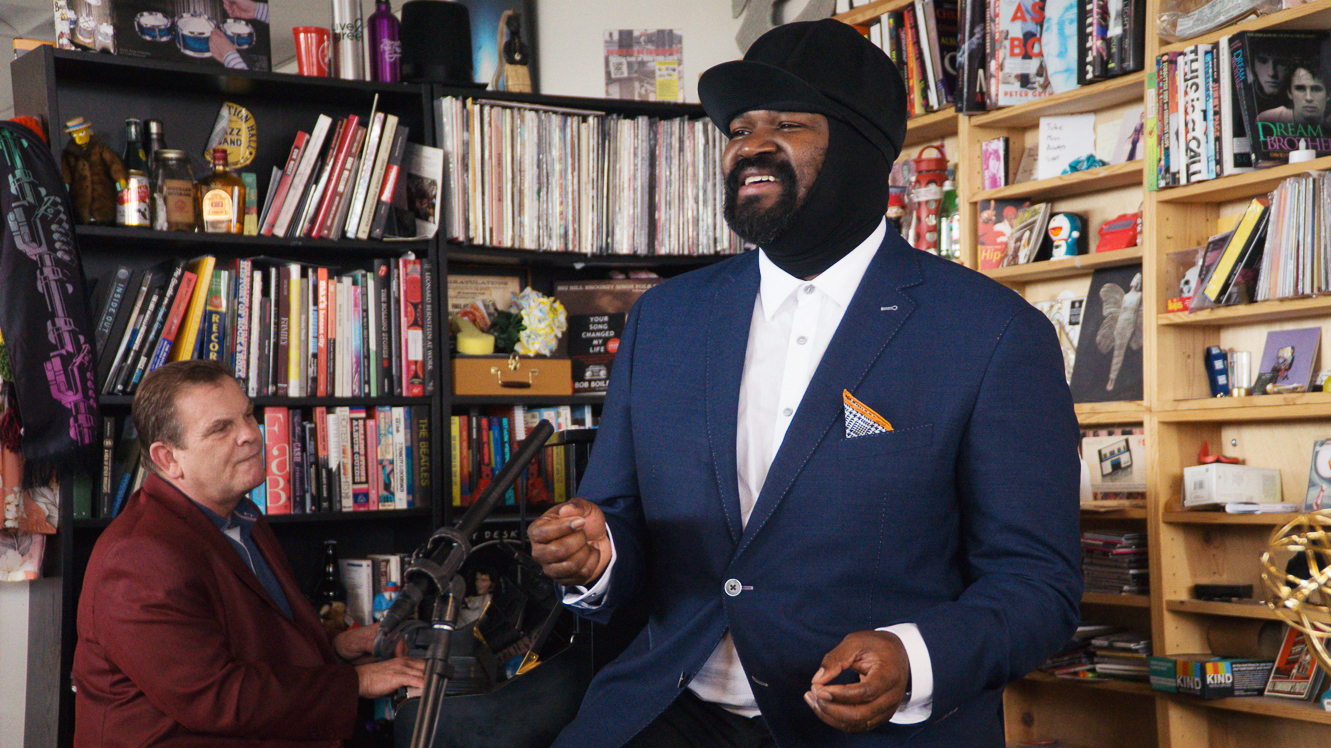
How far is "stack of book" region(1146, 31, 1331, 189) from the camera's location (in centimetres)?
264

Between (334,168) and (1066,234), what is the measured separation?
1999 mm

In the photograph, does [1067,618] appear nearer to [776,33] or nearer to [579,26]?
[776,33]

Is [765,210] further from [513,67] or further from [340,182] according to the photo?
[513,67]

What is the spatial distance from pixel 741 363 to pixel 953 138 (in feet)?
7.86

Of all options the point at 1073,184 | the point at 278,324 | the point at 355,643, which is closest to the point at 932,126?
the point at 1073,184

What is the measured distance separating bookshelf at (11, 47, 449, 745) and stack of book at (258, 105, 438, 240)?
5 centimetres

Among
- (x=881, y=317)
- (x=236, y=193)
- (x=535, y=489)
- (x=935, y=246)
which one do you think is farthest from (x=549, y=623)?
(x=935, y=246)

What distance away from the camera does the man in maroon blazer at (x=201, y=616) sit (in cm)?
204

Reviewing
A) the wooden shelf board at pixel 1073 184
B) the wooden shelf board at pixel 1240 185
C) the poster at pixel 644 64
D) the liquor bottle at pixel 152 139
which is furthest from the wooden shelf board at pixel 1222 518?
the liquor bottle at pixel 152 139

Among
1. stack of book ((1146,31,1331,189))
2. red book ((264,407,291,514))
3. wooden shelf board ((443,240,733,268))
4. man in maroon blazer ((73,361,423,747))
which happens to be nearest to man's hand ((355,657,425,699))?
man in maroon blazer ((73,361,423,747))

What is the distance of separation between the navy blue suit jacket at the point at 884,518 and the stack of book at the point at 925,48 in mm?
2051

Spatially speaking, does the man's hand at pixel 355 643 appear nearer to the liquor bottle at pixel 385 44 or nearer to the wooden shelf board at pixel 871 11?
the liquor bottle at pixel 385 44

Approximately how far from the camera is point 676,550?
1.48m

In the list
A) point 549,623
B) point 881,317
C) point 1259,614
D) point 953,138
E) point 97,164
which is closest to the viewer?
point 881,317
